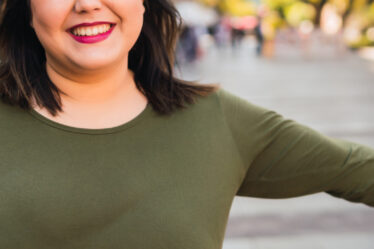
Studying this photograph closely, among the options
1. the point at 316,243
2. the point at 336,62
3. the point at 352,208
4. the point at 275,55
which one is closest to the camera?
the point at 316,243

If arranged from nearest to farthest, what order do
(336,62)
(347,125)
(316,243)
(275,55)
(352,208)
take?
(316,243) < (352,208) < (347,125) < (336,62) < (275,55)

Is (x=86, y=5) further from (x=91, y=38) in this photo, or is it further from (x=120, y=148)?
(x=120, y=148)

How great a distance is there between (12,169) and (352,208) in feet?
12.4

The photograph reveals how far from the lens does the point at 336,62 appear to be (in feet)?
58.0

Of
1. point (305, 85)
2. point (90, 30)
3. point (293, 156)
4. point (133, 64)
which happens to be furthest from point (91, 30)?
point (305, 85)

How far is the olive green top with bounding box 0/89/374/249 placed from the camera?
1.20 metres

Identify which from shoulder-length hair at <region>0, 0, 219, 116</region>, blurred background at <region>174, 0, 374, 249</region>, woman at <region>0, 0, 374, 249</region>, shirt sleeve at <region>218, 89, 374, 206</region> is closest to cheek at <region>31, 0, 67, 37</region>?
woman at <region>0, 0, 374, 249</region>

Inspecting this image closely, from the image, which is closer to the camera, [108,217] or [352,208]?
[108,217]

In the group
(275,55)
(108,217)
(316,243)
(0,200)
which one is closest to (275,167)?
(108,217)

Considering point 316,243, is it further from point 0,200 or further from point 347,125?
point 347,125

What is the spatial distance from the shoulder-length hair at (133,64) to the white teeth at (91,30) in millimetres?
195

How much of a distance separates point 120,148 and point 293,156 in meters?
0.48

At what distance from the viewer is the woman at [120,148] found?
1.21m

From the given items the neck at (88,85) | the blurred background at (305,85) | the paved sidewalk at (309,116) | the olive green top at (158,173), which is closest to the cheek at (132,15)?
the neck at (88,85)
